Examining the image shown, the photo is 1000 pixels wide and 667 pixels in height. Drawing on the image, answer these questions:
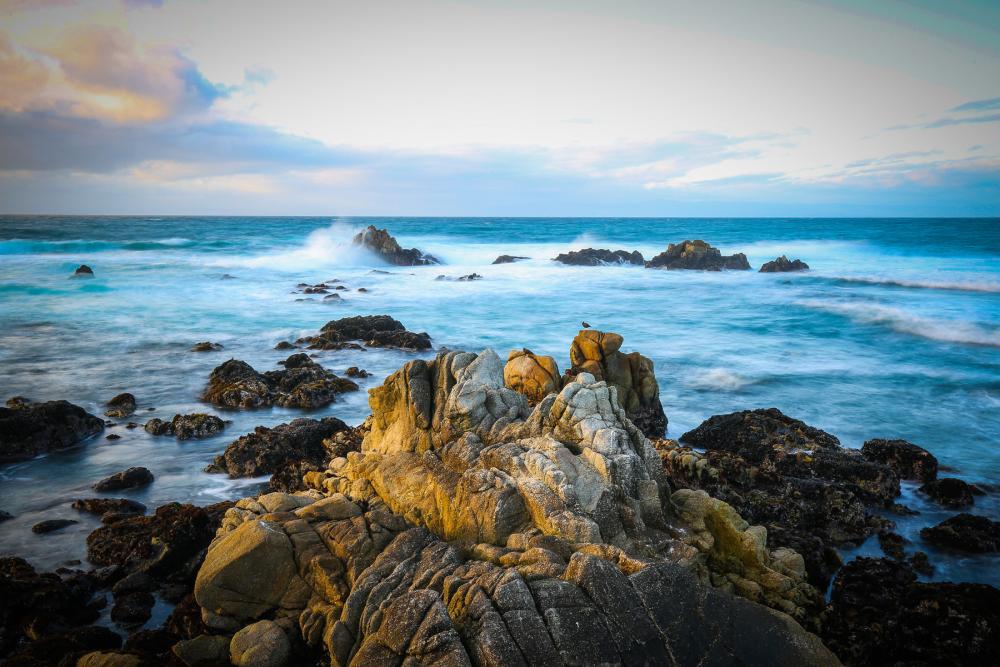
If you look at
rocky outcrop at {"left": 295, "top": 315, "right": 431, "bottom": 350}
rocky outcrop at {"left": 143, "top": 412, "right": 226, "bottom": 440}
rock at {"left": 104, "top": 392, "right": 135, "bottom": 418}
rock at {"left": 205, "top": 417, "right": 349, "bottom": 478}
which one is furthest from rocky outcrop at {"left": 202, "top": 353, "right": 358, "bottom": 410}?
rocky outcrop at {"left": 295, "top": 315, "right": 431, "bottom": 350}

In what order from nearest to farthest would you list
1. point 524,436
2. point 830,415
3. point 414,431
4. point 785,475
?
point 524,436 < point 414,431 < point 785,475 < point 830,415

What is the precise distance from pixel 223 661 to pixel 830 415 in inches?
596

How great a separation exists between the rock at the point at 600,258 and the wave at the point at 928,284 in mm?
17538

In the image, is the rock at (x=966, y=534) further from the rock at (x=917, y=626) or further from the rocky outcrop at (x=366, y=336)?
the rocky outcrop at (x=366, y=336)

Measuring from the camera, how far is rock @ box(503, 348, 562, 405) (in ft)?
41.4

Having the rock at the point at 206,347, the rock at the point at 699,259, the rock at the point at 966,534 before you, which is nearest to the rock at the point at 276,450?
the rock at the point at 966,534

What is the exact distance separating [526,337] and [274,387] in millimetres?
11128

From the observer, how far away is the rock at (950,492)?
10531 millimetres

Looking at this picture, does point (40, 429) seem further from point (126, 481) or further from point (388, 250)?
point (388, 250)

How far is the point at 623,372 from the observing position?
14539mm

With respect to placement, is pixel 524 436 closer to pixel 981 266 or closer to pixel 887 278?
pixel 887 278

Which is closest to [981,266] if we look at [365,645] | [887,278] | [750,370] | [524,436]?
[887,278]

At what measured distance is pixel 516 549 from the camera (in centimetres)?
658

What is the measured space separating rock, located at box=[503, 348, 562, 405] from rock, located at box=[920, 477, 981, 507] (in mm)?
7162
